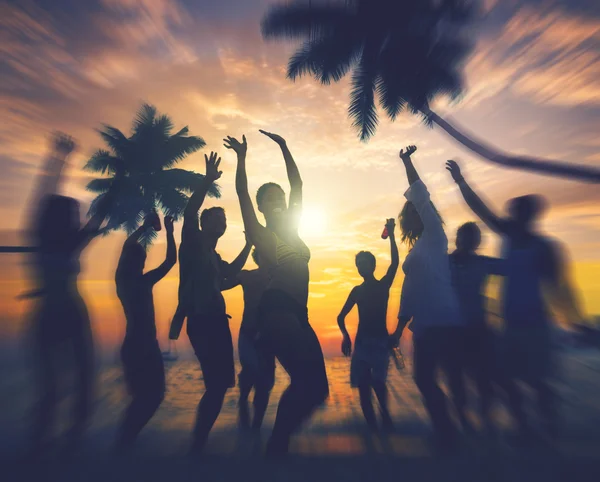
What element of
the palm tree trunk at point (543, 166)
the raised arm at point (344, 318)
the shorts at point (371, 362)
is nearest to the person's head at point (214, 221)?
the raised arm at point (344, 318)

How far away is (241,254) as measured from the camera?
473 cm

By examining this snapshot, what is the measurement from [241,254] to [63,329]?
1841mm

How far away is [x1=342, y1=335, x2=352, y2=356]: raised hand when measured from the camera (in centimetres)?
486

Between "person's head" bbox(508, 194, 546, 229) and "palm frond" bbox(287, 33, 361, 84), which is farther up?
"palm frond" bbox(287, 33, 361, 84)

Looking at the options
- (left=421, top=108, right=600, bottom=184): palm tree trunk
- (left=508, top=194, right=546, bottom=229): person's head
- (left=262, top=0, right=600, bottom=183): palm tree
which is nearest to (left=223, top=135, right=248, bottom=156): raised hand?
(left=508, top=194, right=546, bottom=229): person's head

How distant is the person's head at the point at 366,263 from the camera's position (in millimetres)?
4910

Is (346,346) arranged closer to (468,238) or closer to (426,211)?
(468,238)

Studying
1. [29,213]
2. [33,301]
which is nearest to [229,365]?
[33,301]

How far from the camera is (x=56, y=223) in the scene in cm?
372

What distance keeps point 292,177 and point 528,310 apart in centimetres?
229

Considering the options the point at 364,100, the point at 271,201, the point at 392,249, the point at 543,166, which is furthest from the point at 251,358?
the point at 364,100

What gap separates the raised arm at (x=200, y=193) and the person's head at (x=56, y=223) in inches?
42.1

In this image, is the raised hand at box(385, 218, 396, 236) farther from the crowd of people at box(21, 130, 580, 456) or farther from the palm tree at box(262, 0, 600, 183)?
the palm tree at box(262, 0, 600, 183)

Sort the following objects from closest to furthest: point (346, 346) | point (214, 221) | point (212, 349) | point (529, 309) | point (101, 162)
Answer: point (212, 349) < point (529, 309) < point (214, 221) < point (346, 346) < point (101, 162)
